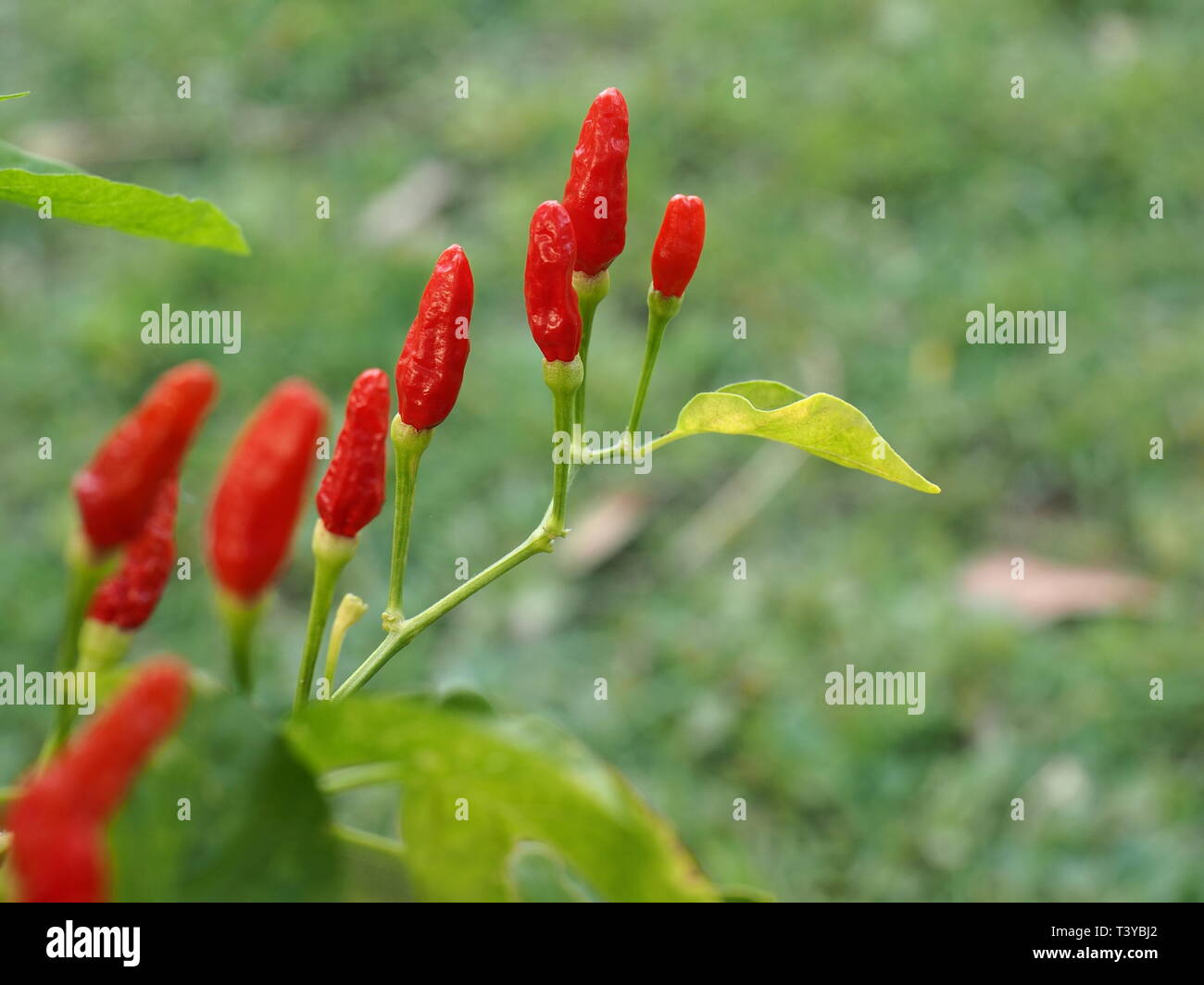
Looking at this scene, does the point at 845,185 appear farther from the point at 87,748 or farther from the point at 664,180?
the point at 87,748

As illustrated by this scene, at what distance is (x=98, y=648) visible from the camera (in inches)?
21.4

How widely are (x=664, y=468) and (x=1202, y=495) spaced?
1053 millimetres

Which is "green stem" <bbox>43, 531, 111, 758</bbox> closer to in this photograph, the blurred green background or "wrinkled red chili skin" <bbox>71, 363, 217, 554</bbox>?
"wrinkled red chili skin" <bbox>71, 363, 217, 554</bbox>

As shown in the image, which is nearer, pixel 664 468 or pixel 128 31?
pixel 664 468

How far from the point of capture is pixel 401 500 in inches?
25.9

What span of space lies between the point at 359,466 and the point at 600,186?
212 millimetres

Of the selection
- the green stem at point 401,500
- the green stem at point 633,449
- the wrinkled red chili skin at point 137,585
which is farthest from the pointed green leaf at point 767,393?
the wrinkled red chili skin at point 137,585

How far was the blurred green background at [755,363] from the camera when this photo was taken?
A: 2199mm

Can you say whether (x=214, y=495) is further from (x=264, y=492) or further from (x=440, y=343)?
(x=440, y=343)

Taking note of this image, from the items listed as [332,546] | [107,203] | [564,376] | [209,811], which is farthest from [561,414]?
[209,811]

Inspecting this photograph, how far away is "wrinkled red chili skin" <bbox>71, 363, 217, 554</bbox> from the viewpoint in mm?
422

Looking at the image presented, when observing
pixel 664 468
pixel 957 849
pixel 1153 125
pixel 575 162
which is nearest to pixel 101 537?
pixel 575 162

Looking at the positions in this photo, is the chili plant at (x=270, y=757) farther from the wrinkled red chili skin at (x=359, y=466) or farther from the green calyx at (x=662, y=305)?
the green calyx at (x=662, y=305)

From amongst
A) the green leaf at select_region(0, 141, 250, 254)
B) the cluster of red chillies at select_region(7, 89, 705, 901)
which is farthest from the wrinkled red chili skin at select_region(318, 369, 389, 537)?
the green leaf at select_region(0, 141, 250, 254)
